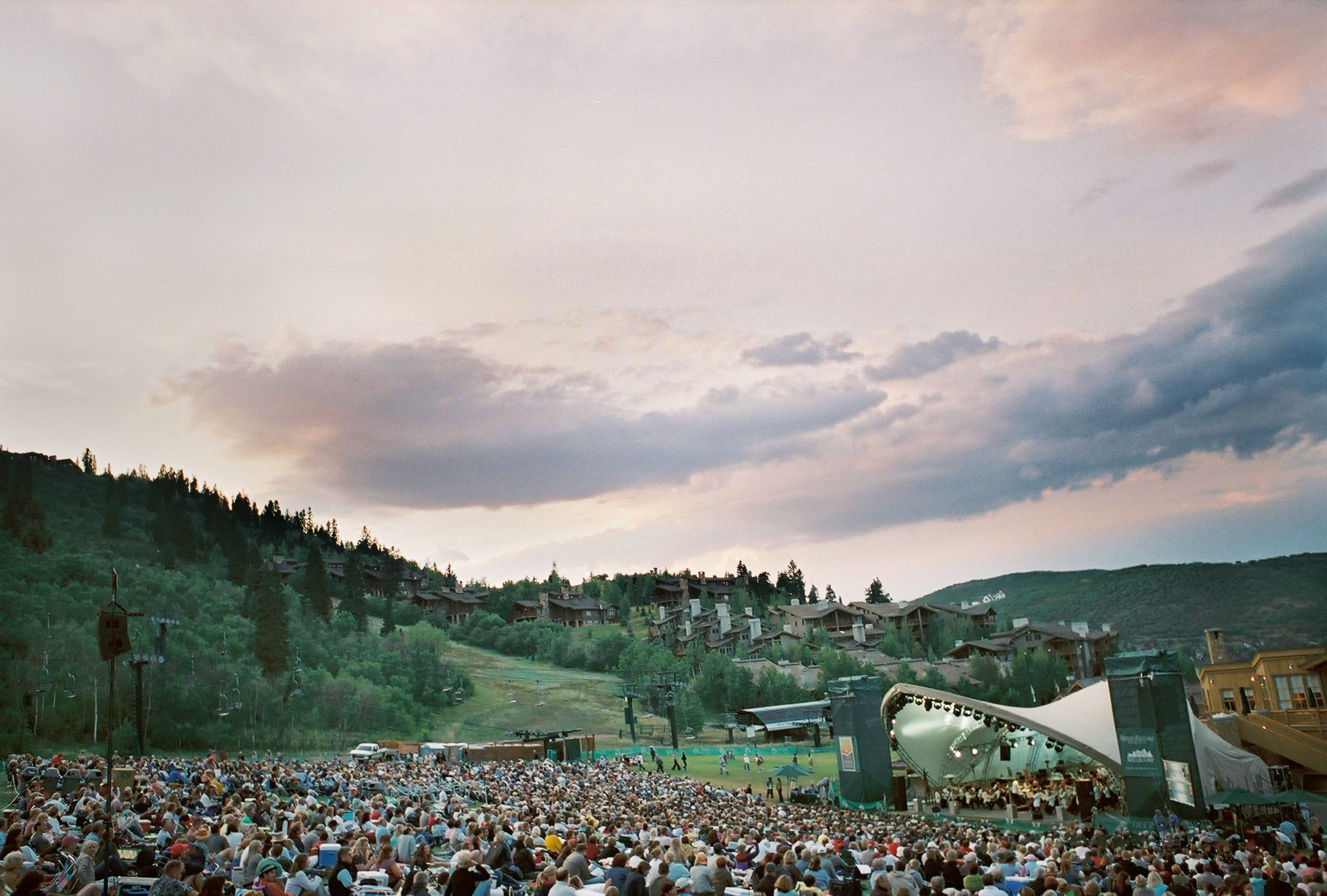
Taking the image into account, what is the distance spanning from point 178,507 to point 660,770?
81.0 m

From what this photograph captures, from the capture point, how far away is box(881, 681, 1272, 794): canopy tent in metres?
26.9

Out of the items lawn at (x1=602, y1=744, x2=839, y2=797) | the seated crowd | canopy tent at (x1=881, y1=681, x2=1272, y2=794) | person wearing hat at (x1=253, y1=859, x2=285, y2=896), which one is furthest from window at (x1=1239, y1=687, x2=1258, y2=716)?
person wearing hat at (x1=253, y1=859, x2=285, y2=896)

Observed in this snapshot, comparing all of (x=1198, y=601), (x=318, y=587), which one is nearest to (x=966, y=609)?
(x=1198, y=601)

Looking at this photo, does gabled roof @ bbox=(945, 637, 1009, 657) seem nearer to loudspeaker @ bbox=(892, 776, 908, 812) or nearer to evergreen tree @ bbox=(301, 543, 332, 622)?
loudspeaker @ bbox=(892, 776, 908, 812)

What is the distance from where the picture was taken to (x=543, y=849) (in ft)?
49.6

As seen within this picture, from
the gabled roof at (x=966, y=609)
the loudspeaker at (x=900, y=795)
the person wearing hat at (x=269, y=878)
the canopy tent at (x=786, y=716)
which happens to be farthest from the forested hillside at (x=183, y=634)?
the gabled roof at (x=966, y=609)

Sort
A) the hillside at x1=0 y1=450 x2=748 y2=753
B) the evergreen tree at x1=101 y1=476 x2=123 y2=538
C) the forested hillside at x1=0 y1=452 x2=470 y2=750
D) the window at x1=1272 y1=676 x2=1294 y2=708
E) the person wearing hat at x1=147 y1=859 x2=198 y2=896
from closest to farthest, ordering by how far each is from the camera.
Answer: the person wearing hat at x1=147 y1=859 x2=198 y2=896 → the window at x1=1272 y1=676 x2=1294 y2=708 → the forested hillside at x1=0 y1=452 x2=470 y2=750 → the hillside at x1=0 y1=450 x2=748 y2=753 → the evergreen tree at x1=101 y1=476 x2=123 y2=538

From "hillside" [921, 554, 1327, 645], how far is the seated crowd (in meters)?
126

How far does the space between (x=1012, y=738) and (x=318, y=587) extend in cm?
7979

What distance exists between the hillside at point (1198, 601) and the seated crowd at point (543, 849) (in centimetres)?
12601

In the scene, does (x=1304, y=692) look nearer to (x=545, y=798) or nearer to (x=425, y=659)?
(x=545, y=798)

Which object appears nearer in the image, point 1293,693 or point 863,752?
point 863,752

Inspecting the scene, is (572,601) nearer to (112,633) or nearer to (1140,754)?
(1140,754)

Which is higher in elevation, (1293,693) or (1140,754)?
(1140,754)
